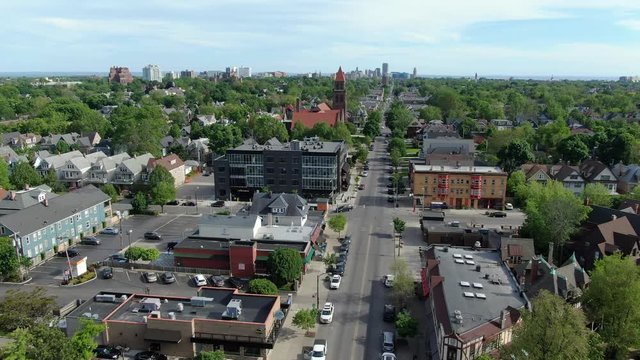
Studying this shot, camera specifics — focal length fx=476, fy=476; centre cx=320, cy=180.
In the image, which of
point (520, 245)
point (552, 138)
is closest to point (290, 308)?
point (520, 245)

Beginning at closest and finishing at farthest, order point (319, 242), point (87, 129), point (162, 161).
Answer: point (319, 242), point (162, 161), point (87, 129)

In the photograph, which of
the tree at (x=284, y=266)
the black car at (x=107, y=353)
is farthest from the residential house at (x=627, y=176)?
the black car at (x=107, y=353)

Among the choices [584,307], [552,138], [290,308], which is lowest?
[290,308]

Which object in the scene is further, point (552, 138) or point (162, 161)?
point (552, 138)

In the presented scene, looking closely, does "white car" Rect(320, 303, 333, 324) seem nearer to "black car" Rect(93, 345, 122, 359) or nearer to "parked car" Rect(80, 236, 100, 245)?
"black car" Rect(93, 345, 122, 359)

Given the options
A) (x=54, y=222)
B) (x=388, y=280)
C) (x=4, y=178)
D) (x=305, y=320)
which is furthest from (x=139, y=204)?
(x=305, y=320)

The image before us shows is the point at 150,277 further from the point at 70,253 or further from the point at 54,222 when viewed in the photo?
the point at 54,222

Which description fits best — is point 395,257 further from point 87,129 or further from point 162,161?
point 87,129

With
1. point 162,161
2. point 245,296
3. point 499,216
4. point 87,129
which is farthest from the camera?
point 87,129

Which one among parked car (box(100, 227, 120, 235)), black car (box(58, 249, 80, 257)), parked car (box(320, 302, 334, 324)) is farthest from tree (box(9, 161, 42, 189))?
parked car (box(320, 302, 334, 324))
